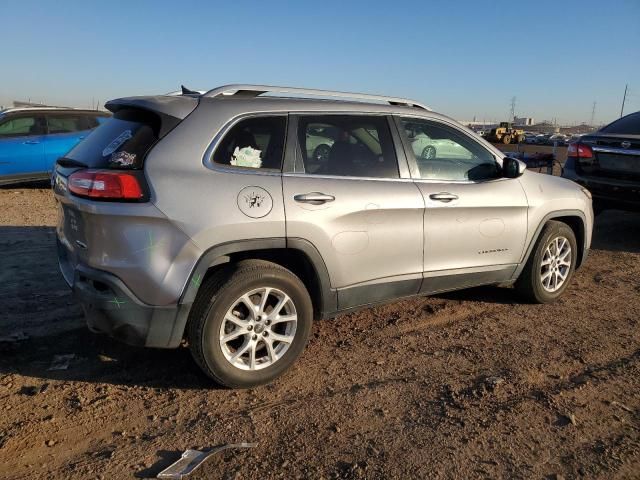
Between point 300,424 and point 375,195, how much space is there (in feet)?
5.08

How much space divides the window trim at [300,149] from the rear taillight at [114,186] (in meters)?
0.90

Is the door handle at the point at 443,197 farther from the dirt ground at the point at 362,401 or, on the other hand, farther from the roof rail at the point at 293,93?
the dirt ground at the point at 362,401

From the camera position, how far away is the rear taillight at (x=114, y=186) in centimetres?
287

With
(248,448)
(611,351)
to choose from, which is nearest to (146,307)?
(248,448)

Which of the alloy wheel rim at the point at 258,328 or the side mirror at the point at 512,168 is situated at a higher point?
the side mirror at the point at 512,168

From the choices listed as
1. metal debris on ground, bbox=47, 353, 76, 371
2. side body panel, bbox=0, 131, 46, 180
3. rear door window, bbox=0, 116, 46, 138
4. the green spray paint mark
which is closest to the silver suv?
the green spray paint mark

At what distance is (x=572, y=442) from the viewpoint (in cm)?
277

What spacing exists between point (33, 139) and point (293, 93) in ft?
27.3

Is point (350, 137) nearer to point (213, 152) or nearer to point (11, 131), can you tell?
point (213, 152)

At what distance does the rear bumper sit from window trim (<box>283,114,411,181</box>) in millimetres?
1105

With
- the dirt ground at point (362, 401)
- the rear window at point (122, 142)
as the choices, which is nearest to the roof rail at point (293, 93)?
the rear window at point (122, 142)

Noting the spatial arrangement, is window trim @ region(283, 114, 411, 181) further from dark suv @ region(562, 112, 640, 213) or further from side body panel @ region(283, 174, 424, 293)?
dark suv @ region(562, 112, 640, 213)

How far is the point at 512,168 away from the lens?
4281 mm

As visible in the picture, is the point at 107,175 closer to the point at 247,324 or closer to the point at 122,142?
the point at 122,142
